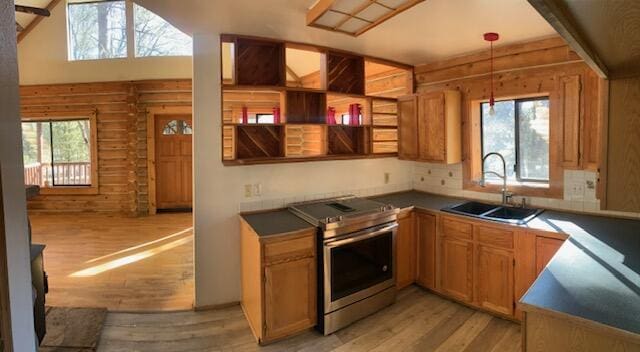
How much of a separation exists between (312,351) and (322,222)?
92cm

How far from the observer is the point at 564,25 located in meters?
0.79

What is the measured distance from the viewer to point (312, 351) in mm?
2377

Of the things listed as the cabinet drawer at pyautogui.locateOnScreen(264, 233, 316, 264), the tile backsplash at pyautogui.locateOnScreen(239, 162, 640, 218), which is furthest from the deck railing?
the cabinet drawer at pyautogui.locateOnScreen(264, 233, 316, 264)

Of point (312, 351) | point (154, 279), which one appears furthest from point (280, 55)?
point (154, 279)

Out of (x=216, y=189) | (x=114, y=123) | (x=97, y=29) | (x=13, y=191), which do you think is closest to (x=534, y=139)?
(x=216, y=189)

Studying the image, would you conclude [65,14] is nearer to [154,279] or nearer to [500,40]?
[154,279]

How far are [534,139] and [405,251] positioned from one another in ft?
5.28

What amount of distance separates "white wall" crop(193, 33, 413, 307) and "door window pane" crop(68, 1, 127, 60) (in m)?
5.53

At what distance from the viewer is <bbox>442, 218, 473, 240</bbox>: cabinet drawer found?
2852mm

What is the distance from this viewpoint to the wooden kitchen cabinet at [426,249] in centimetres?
316

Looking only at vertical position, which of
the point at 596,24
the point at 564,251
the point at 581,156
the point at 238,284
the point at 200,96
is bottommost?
the point at 238,284

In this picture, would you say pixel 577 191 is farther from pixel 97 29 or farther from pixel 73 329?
pixel 97 29

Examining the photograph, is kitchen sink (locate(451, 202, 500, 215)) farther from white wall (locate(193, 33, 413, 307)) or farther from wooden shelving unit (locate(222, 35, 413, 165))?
white wall (locate(193, 33, 413, 307))

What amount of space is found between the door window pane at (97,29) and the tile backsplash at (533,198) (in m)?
6.75
